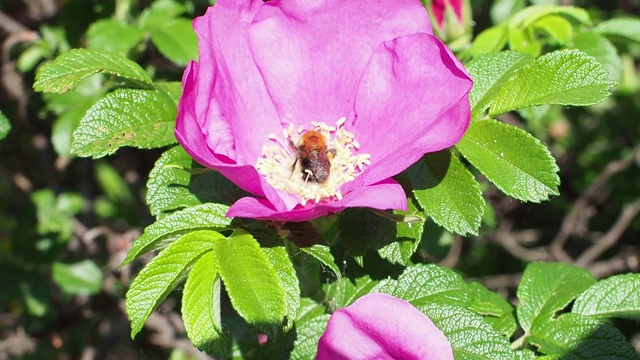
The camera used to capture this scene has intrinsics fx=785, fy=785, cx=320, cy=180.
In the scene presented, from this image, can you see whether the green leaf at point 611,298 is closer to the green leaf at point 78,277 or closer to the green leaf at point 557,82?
the green leaf at point 557,82

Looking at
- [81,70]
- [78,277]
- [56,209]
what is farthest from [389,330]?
[56,209]

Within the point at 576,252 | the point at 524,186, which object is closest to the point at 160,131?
the point at 524,186

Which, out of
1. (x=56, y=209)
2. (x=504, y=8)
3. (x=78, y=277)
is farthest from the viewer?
(x=56, y=209)

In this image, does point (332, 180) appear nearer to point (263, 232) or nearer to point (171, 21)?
point (263, 232)

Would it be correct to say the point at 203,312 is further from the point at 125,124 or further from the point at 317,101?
the point at 317,101

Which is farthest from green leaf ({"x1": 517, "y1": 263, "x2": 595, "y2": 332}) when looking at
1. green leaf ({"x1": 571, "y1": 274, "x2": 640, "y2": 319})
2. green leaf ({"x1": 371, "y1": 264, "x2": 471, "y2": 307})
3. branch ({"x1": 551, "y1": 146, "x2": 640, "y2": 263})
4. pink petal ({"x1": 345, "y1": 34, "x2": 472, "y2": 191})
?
branch ({"x1": 551, "y1": 146, "x2": 640, "y2": 263})

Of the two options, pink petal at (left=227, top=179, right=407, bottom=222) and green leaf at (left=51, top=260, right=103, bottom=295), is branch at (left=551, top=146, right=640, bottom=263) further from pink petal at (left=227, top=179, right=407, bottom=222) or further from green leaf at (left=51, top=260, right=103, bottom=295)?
pink petal at (left=227, top=179, right=407, bottom=222)
